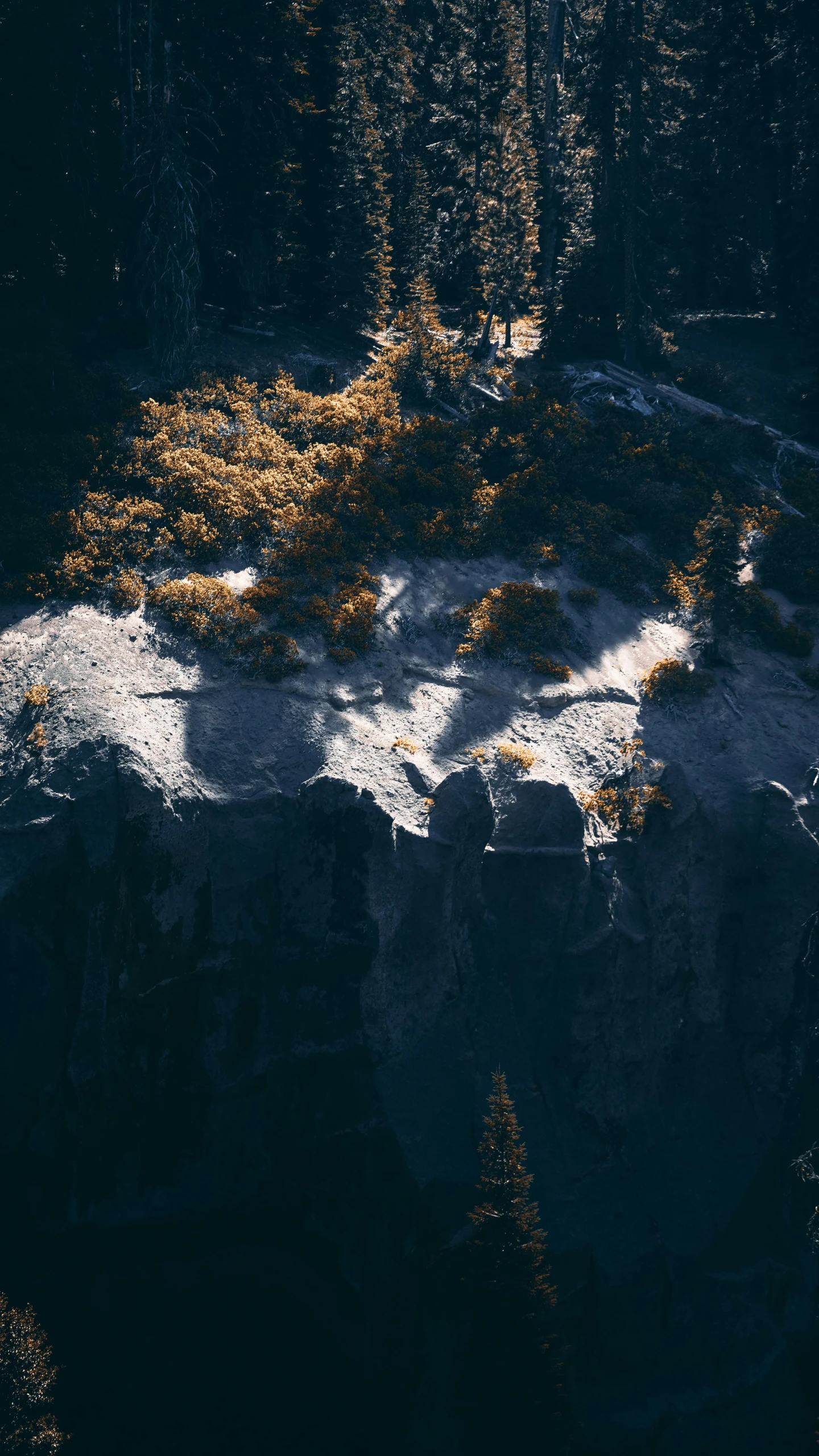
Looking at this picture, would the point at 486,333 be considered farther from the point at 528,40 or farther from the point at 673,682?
the point at 528,40

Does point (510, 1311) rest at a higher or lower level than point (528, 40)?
lower

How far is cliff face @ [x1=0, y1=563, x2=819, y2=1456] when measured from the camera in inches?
674

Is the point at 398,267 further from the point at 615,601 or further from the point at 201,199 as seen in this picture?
the point at 615,601

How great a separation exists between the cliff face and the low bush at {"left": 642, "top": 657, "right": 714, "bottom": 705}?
8.31 ft

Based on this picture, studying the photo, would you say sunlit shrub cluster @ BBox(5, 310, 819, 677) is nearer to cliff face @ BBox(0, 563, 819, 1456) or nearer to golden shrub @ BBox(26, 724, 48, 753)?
cliff face @ BBox(0, 563, 819, 1456)

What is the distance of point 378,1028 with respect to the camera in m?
18.2

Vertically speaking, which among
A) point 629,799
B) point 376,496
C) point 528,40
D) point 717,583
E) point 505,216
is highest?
point 528,40

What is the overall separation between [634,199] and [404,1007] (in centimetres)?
2867

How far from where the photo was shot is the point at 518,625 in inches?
909

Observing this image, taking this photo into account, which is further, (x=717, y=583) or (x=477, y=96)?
(x=477, y=96)

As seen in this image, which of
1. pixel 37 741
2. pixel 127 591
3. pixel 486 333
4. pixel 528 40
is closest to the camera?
pixel 37 741

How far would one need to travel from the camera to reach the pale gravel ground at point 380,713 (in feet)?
59.6

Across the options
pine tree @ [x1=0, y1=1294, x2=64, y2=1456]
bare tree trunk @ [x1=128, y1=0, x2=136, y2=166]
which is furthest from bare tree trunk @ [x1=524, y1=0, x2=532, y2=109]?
pine tree @ [x1=0, y1=1294, x2=64, y2=1456]

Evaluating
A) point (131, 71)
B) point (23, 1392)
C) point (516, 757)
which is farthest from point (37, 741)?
point (131, 71)
